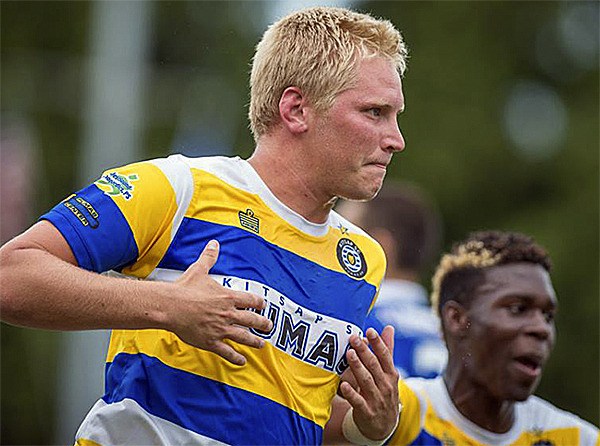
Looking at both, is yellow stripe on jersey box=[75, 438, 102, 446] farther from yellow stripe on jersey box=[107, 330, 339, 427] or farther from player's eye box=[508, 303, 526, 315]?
player's eye box=[508, 303, 526, 315]

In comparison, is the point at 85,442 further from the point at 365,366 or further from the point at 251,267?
the point at 365,366

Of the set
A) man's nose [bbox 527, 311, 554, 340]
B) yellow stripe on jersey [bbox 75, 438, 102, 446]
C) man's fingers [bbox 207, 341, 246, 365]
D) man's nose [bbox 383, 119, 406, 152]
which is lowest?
yellow stripe on jersey [bbox 75, 438, 102, 446]

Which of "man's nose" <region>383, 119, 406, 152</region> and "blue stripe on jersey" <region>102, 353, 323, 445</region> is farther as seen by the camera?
"man's nose" <region>383, 119, 406, 152</region>

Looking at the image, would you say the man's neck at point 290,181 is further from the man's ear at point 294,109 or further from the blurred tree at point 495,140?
the blurred tree at point 495,140

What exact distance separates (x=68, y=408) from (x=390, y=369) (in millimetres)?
15099

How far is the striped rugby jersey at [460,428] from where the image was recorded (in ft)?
15.6

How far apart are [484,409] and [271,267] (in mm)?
1401

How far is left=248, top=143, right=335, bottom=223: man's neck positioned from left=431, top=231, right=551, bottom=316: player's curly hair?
1.16m

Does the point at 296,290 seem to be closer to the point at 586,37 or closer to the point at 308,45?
the point at 308,45

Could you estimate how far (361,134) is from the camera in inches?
154

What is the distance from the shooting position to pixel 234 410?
372 centimetres

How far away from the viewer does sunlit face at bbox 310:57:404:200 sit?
3.91m

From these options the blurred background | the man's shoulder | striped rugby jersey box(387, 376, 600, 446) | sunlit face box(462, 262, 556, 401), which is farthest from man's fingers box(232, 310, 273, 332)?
the blurred background

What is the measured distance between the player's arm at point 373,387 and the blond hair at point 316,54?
79 cm
